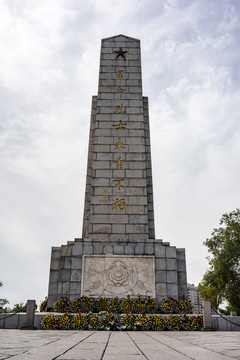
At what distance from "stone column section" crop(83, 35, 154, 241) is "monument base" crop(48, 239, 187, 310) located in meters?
0.68

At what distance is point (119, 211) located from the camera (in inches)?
496

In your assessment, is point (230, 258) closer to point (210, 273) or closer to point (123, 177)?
point (210, 273)

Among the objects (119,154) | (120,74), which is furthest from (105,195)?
(120,74)

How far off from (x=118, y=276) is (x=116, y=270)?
22 centimetres

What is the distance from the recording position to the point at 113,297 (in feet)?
34.6

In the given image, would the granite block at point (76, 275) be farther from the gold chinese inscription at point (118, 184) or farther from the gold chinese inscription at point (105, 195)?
the gold chinese inscription at point (118, 184)

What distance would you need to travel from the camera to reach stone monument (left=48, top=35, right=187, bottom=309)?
1084cm

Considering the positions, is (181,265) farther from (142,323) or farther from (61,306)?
(61,306)

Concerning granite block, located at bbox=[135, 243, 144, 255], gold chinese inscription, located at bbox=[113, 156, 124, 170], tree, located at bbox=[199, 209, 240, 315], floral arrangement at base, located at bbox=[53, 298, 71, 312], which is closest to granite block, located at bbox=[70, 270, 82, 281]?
floral arrangement at base, located at bbox=[53, 298, 71, 312]

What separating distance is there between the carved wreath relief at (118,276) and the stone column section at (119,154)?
3.43 feet

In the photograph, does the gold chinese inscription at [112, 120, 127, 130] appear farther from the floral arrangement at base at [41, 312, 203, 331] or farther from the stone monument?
the floral arrangement at base at [41, 312, 203, 331]

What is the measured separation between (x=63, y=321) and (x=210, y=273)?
16.3 metres

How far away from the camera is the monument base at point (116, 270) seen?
10.7 m

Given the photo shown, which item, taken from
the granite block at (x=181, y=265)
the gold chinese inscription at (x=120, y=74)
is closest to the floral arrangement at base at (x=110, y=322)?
the granite block at (x=181, y=265)
